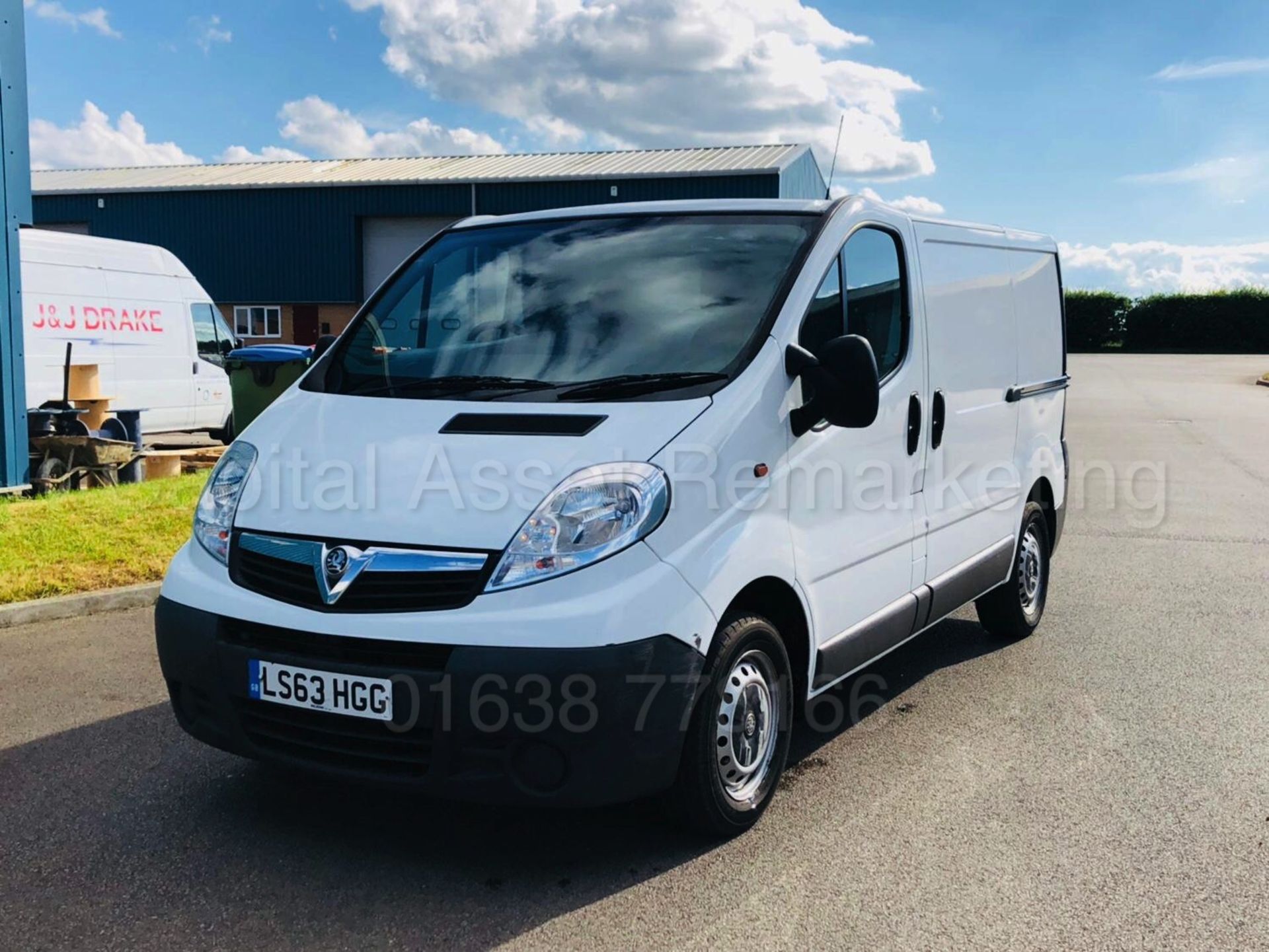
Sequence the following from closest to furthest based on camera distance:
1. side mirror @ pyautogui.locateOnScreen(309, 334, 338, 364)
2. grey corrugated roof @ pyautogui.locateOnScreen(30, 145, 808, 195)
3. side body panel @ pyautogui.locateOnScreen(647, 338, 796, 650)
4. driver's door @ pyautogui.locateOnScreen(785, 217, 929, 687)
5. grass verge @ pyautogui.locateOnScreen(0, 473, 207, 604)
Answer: side body panel @ pyautogui.locateOnScreen(647, 338, 796, 650) → driver's door @ pyautogui.locateOnScreen(785, 217, 929, 687) → side mirror @ pyautogui.locateOnScreen(309, 334, 338, 364) → grass verge @ pyautogui.locateOnScreen(0, 473, 207, 604) → grey corrugated roof @ pyautogui.locateOnScreen(30, 145, 808, 195)

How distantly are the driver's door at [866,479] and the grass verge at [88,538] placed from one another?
15.0 ft

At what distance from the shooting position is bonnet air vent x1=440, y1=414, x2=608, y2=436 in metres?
3.53

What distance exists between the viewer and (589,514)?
3312 millimetres

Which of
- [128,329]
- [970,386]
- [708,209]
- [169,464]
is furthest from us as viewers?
[128,329]

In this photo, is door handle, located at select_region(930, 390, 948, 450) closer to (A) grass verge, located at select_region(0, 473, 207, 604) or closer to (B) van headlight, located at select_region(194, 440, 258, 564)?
(B) van headlight, located at select_region(194, 440, 258, 564)

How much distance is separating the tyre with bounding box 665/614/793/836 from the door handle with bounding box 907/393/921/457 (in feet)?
3.85

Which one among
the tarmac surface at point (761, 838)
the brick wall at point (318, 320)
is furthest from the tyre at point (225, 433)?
the brick wall at point (318, 320)

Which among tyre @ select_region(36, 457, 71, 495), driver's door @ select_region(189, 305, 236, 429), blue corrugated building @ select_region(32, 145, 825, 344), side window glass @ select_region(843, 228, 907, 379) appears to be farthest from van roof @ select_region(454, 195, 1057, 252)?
blue corrugated building @ select_region(32, 145, 825, 344)

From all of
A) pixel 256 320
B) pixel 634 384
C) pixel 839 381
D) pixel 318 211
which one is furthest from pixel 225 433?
pixel 256 320

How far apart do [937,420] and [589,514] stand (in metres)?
2.06

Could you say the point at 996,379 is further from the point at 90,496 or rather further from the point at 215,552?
the point at 90,496

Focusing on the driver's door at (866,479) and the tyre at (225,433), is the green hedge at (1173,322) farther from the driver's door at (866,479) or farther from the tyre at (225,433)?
the driver's door at (866,479)

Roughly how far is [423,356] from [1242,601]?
5.20m

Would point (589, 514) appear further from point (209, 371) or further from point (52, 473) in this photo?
point (209, 371)
